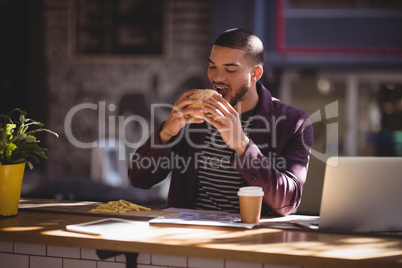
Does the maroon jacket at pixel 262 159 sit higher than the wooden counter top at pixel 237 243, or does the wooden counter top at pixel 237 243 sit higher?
the maroon jacket at pixel 262 159

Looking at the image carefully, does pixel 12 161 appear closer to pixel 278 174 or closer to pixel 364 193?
pixel 278 174

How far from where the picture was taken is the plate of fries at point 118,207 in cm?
198

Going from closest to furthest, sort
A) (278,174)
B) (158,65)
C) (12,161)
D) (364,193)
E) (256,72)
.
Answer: (364,193)
(12,161)
(278,174)
(256,72)
(158,65)

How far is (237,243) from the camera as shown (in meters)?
1.48

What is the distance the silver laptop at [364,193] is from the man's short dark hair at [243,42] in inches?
36.3

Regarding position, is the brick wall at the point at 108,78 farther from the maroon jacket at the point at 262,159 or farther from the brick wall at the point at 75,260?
the brick wall at the point at 75,260

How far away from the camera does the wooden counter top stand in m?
1.35

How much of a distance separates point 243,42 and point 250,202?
94 centimetres

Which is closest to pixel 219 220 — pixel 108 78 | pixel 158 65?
pixel 158 65

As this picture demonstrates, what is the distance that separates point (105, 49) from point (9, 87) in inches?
62.0

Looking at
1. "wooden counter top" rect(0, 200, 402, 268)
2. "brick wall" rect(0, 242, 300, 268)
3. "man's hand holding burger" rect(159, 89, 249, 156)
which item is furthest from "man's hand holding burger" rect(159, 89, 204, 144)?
"brick wall" rect(0, 242, 300, 268)

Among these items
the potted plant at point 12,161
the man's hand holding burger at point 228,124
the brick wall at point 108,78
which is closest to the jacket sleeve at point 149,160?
the man's hand holding burger at point 228,124

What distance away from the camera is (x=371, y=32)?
639 cm

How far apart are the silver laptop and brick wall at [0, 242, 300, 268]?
0.33 metres
